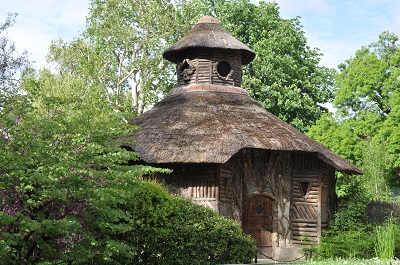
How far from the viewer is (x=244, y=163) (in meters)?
22.4

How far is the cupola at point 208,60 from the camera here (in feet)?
86.7

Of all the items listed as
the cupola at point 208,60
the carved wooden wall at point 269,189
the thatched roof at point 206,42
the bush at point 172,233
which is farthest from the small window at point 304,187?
the bush at point 172,233

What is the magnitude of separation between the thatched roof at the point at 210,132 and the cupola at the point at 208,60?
894 mm

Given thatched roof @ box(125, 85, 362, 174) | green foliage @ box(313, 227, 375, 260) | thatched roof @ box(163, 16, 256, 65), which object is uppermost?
thatched roof @ box(163, 16, 256, 65)

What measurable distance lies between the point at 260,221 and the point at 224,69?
7635mm

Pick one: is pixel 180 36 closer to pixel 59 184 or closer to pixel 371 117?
pixel 371 117

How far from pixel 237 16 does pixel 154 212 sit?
998 inches

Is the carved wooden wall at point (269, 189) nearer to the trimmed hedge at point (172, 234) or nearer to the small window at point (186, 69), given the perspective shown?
the trimmed hedge at point (172, 234)

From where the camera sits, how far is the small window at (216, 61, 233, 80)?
88.8 feet

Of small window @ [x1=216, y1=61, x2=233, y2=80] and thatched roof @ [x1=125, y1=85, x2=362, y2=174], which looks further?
small window @ [x1=216, y1=61, x2=233, y2=80]

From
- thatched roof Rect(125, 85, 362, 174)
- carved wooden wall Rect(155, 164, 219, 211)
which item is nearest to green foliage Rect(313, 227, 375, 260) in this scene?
thatched roof Rect(125, 85, 362, 174)

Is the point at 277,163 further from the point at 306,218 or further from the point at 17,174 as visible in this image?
the point at 17,174

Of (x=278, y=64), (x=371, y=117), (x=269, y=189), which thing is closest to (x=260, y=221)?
(x=269, y=189)

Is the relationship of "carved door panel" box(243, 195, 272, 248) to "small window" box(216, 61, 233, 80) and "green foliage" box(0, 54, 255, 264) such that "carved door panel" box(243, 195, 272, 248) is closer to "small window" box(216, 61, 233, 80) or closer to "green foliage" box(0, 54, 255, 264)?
"small window" box(216, 61, 233, 80)
